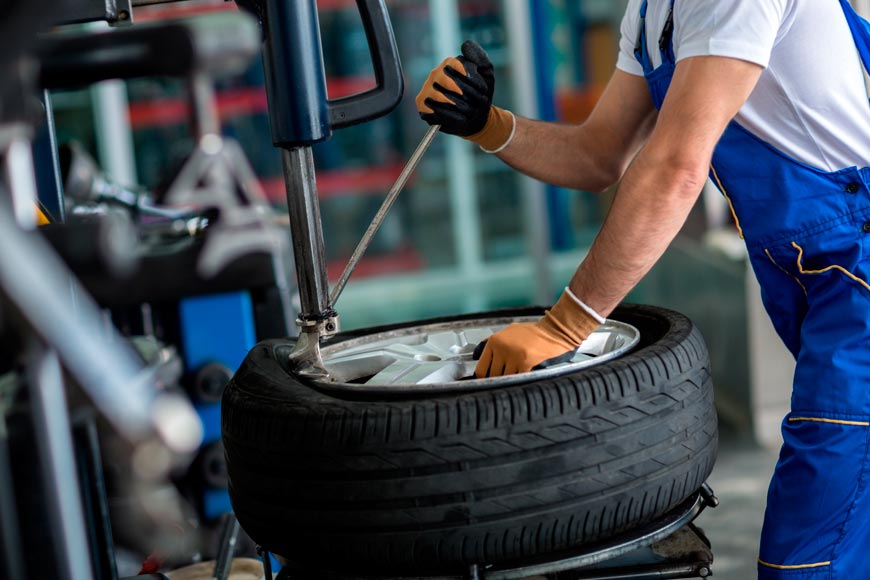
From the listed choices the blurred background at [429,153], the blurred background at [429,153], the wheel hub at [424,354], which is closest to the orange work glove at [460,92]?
the wheel hub at [424,354]

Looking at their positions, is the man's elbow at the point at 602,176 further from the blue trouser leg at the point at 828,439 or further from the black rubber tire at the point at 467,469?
the black rubber tire at the point at 467,469

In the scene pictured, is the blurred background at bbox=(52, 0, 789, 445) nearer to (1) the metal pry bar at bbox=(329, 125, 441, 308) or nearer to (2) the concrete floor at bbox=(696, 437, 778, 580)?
(2) the concrete floor at bbox=(696, 437, 778, 580)

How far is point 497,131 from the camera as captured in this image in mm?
1580

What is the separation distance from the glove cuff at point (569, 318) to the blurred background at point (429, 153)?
3.34 metres

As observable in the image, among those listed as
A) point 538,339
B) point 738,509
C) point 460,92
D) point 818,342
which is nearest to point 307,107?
point 538,339

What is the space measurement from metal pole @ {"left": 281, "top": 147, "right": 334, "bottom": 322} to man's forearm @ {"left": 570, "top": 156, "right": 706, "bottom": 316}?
319 mm

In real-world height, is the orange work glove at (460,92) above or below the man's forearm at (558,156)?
above

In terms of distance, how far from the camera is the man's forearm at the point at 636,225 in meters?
1.15

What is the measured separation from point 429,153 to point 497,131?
13.7ft

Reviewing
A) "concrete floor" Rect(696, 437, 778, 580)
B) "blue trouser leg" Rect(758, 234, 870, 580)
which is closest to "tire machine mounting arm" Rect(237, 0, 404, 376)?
"blue trouser leg" Rect(758, 234, 870, 580)

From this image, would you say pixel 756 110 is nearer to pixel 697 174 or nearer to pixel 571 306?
pixel 697 174

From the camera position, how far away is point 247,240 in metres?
1.95

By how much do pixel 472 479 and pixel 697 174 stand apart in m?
0.49

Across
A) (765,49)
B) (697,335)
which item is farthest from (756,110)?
(697,335)
